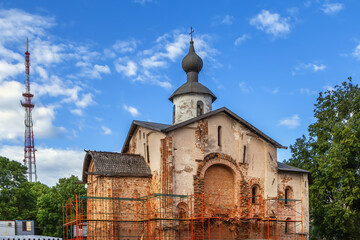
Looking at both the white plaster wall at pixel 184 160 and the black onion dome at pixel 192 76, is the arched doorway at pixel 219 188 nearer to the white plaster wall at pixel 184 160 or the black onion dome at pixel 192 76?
the white plaster wall at pixel 184 160

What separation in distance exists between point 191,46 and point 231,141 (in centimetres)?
944

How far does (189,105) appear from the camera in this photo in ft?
96.2

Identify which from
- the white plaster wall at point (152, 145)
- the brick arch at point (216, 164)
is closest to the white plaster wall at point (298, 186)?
the brick arch at point (216, 164)

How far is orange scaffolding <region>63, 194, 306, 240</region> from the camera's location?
71.6 feet

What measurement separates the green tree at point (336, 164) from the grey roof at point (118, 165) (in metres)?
→ 12.9

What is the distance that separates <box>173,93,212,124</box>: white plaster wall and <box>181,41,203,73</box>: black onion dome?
2212 millimetres

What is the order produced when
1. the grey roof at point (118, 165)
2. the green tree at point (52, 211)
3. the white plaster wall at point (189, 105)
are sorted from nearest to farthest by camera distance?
the grey roof at point (118, 165), the white plaster wall at point (189, 105), the green tree at point (52, 211)

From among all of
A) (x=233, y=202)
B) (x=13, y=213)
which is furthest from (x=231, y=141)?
(x=13, y=213)

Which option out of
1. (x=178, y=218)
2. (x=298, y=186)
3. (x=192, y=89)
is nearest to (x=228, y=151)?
(x=178, y=218)

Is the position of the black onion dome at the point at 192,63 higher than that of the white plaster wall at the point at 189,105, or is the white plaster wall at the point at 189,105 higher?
the black onion dome at the point at 192,63

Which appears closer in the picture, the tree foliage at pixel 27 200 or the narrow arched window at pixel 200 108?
the narrow arched window at pixel 200 108

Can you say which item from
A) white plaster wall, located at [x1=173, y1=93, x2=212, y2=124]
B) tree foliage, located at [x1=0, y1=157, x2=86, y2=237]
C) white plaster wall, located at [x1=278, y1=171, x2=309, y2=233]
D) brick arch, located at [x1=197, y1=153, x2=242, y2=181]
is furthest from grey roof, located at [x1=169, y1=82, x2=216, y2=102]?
tree foliage, located at [x1=0, y1=157, x2=86, y2=237]

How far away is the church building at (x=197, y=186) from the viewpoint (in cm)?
2214

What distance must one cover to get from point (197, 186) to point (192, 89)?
27.2ft
